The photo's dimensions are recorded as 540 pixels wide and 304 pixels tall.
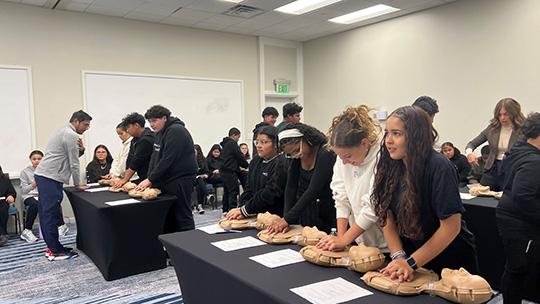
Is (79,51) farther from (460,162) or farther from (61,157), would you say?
(460,162)

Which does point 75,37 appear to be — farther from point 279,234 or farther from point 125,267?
point 279,234

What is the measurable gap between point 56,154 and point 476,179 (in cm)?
491

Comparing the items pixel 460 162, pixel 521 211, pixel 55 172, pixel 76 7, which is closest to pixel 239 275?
pixel 521 211

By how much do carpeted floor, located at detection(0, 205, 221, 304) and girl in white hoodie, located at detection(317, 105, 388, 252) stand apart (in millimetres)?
1779

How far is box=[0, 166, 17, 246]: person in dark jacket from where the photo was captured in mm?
4684

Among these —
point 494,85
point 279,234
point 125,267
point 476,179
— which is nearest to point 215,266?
point 279,234

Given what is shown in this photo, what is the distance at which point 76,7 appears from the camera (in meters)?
5.43

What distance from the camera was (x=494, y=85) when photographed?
5.19 meters

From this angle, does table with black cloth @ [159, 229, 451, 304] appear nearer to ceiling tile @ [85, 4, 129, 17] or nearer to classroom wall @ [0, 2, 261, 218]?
classroom wall @ [0, 2, 261, 218]

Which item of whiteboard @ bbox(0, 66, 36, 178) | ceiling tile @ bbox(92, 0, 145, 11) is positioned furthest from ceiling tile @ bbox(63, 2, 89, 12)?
whiteboard @ bbox(0, 66, 36, 178)

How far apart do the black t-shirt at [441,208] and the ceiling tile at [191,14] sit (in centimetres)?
501

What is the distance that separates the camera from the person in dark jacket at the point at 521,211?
2.03m

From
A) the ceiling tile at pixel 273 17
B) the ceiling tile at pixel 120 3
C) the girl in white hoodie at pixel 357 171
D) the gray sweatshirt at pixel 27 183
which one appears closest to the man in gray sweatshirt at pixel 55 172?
the gray sweatshirt at pixel 27 183

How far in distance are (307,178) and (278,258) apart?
0.69 metres
